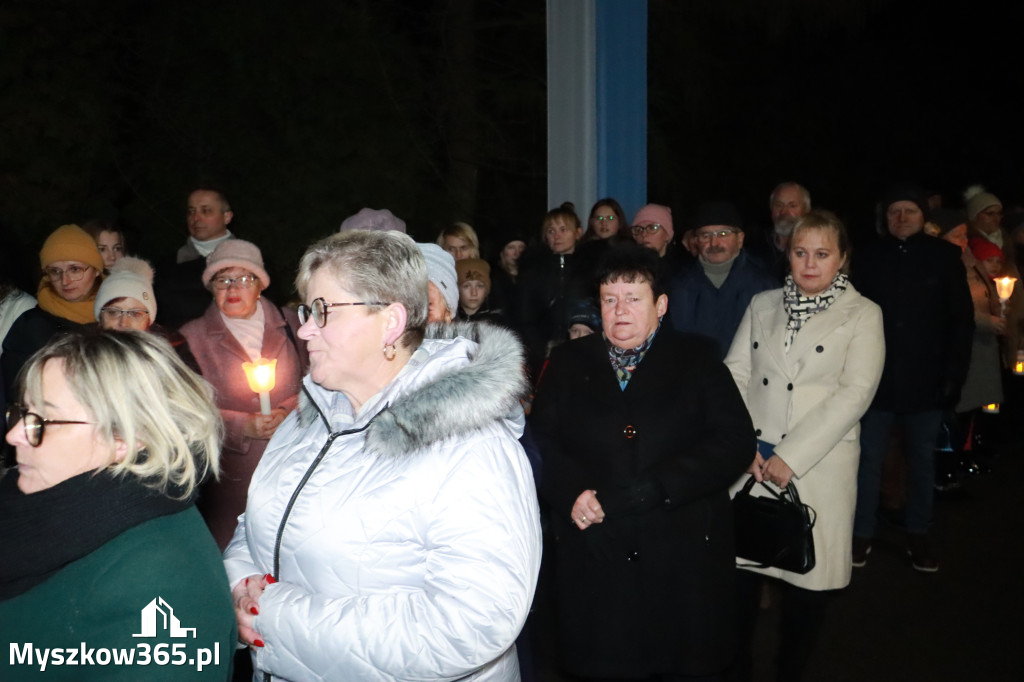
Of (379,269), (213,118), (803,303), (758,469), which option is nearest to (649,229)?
(803,303)

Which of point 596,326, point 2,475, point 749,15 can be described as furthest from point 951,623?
point 749,15

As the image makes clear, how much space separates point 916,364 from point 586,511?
10.7 feet

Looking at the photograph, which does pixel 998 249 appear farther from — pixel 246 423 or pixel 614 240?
pixel 246 423

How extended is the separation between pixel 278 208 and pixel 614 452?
7.98m

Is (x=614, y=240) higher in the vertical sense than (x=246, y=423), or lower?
higher

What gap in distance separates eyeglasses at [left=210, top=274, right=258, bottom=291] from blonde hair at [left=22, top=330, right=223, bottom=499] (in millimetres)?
2422

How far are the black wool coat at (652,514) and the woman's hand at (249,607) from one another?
140 cm

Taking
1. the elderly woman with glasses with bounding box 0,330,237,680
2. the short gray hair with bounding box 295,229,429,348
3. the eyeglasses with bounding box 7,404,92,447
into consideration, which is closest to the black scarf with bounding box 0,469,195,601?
the elderly woman with glasses with bounding box 0,330,237,680

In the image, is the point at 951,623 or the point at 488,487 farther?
the point at 951,623

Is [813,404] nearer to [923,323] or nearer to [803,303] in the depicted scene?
[803,303]

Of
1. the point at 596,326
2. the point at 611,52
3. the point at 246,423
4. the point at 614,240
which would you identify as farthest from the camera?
the point at 611,52

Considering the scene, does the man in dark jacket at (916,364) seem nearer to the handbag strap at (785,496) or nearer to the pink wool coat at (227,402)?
the handbag strap at (785,496)

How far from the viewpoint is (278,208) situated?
1101 centimetres

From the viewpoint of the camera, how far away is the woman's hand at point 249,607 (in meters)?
2.52
